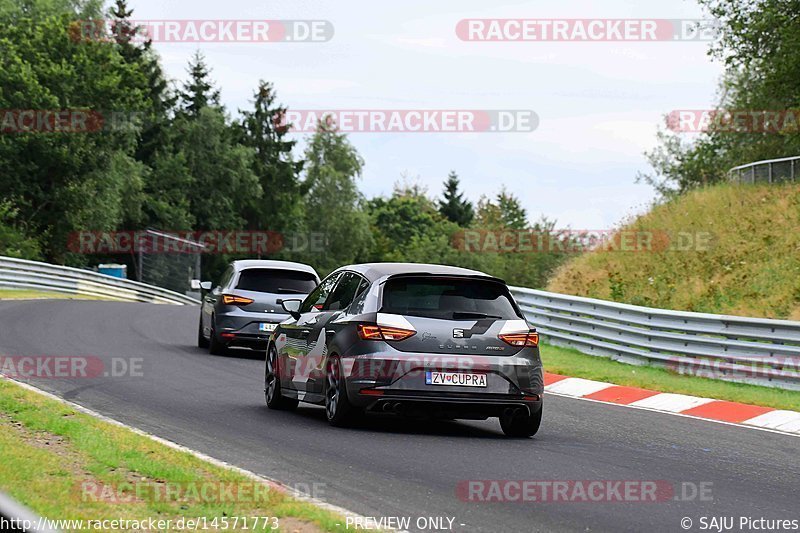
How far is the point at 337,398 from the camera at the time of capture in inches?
460

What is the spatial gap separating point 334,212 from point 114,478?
99.1 metres

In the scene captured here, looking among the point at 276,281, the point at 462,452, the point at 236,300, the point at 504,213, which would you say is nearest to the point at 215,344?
the point at 236,300

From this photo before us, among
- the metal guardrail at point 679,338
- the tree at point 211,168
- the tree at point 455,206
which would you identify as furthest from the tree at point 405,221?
the metal guardrail at point 679,338

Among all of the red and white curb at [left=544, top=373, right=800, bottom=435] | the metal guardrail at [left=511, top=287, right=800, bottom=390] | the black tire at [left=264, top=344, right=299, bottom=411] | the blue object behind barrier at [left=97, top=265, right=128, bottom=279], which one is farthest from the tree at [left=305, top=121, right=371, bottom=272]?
the black tire at [left=264, top=344, right=299, bottom=411]

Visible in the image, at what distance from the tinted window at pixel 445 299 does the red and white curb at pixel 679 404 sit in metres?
3.64

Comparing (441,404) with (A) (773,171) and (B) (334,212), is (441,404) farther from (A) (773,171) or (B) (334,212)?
(B) (334,212)

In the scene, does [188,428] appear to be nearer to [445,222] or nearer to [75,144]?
[75,144]

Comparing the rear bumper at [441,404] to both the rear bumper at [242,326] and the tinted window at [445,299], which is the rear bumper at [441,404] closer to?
the tinted window at [445,299]

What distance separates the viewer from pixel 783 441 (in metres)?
12.1

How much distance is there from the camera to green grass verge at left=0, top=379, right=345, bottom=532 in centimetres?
679

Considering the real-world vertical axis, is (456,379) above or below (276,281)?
below

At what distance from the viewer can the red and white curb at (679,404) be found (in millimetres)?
13844

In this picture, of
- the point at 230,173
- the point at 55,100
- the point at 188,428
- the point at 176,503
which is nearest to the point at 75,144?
the point at 55,100

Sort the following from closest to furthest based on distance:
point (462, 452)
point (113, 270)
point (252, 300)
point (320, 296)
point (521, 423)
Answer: point (462, 452) → point (521, 423) → point (320, 296) → point (252, 300) → point (113, 270)
